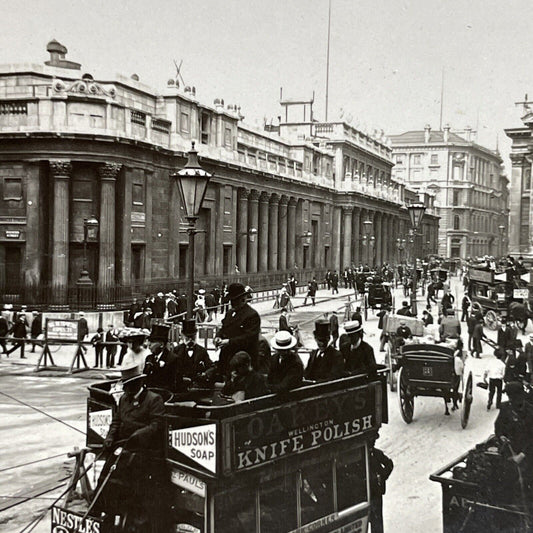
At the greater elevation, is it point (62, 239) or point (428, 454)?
point (62, 239)

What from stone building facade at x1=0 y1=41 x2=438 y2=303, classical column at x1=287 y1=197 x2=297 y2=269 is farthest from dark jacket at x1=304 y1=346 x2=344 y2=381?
classical column at x1=287 y1=197 x2=297 y2=269

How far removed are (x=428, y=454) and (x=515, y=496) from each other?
4.54m

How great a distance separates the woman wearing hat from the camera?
6.96 meters

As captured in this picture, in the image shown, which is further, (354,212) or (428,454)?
(354,212)

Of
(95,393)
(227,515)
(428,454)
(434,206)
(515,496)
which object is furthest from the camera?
(434,206)

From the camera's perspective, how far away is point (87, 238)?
2845 cm

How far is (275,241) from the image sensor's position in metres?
48.7

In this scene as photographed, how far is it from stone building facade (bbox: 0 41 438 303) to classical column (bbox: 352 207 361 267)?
17.5 m

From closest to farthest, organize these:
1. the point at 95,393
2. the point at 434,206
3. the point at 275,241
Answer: the point at 95,393 < the point at 275,241 < the point at 434,206

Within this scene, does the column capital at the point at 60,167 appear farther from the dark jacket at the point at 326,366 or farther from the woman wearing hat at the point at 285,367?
the woman wearing hat at the point at 285,367

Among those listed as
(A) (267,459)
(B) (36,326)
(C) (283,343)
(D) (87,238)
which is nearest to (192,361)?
(C) (283,343)

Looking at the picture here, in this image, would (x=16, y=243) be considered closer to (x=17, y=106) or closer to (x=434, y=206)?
(x=17, y=106)

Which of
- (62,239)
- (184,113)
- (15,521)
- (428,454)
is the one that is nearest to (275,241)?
(184,113)

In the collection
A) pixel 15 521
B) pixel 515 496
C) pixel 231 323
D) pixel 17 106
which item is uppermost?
pixel 17 106
